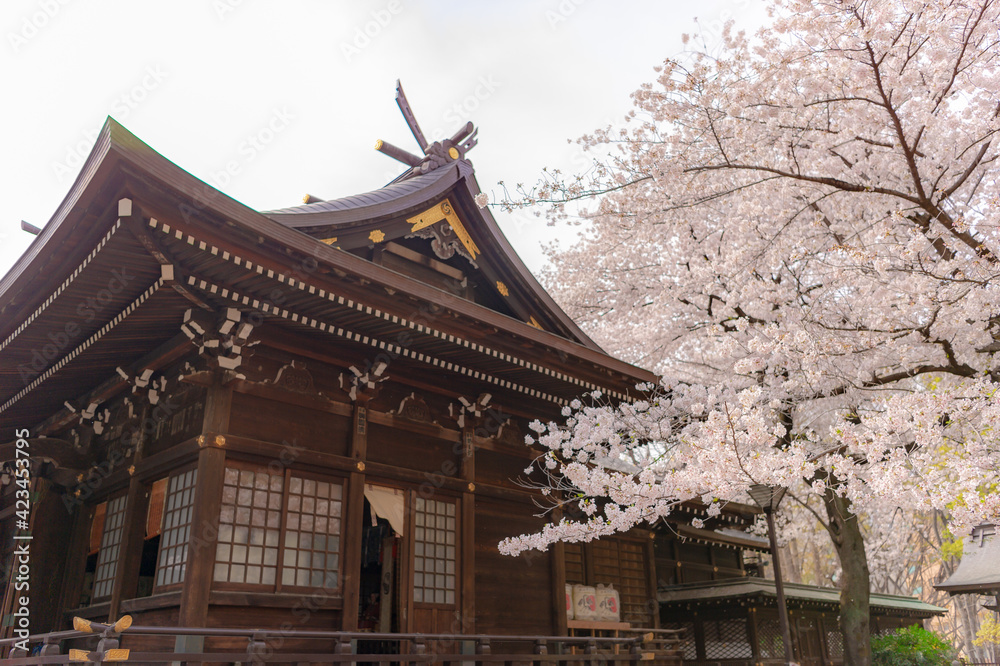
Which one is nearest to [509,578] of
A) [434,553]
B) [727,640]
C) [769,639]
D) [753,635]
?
[434,553]

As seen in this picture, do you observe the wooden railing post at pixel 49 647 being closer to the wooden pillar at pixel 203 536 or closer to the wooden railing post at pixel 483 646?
the wooden pillar at pixel 203 536

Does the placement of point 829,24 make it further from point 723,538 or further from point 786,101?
point 723,538

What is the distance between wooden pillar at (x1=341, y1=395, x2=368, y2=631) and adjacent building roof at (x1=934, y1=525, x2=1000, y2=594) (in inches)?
496

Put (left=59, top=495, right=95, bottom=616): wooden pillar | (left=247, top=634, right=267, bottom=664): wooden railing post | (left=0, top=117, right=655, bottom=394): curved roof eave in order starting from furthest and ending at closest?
(left=59, top=495, right=95, bottom=616): wooden pillar
(left=247, top=634, right=267, bottom=664): wooden railing post
(left=0, top=117, right=655, bottom=394): curved roof eave

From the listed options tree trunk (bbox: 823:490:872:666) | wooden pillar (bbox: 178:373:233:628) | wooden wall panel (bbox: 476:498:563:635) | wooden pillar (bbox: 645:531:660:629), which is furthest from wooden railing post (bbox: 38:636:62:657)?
tree trunk (bbox: 823:490:872:666)

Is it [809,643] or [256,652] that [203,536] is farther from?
[809,643]

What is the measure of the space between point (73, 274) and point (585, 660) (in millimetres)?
7727

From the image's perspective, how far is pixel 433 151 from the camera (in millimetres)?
11492

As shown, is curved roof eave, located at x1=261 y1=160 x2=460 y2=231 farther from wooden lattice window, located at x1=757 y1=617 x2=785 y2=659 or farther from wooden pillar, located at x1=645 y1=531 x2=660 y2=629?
wooden lattice window, located at x1=757 y1=617 x2=785 y2=659

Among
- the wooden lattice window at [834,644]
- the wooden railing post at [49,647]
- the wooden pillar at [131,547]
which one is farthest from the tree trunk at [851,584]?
the wooden railing post at [49,647]

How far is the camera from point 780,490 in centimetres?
966

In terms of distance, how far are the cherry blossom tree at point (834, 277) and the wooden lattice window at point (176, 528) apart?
4.08 meters

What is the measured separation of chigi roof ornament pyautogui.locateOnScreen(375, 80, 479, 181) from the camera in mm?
11406

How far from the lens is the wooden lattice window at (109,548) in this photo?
8688 millimetres
